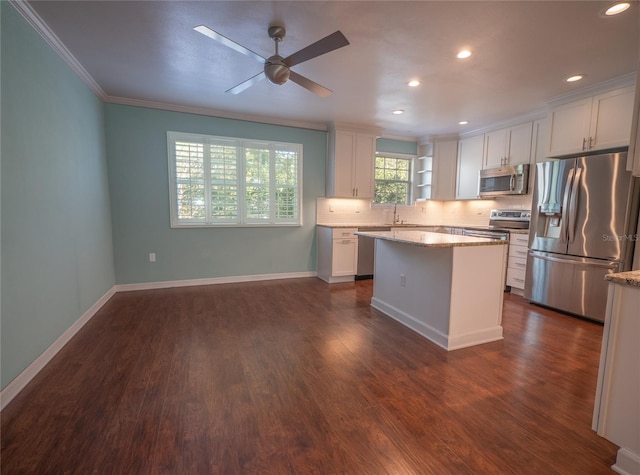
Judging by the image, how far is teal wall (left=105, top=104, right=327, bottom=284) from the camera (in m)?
3.98

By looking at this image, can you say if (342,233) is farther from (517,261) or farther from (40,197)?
(40,197)

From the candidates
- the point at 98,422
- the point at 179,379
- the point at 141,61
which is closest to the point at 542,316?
the point at 179,379

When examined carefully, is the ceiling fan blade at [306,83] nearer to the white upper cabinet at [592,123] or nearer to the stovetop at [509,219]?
the white upper cabinet at [592,123]

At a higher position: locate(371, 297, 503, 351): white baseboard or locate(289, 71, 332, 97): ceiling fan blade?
locate(289, 71, 332, 97): ceiling fan blade

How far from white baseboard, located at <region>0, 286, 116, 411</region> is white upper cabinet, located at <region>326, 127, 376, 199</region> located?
3.69 meters

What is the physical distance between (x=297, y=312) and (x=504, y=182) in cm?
373

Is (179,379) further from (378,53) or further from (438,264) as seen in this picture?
(378,53)

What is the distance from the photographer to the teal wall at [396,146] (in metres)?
5.63

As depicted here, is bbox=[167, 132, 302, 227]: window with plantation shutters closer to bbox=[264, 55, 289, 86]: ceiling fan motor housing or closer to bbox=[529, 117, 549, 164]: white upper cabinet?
bbox=[264, 55, 289, 86]: ceiling fan motor housing

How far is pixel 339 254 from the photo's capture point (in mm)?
4730

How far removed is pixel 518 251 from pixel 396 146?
2.85 m

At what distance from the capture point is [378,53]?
262 centimetres

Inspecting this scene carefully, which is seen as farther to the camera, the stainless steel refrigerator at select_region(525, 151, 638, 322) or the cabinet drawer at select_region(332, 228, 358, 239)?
the cabinet drawer at select_region(332, 228, 358, 239)

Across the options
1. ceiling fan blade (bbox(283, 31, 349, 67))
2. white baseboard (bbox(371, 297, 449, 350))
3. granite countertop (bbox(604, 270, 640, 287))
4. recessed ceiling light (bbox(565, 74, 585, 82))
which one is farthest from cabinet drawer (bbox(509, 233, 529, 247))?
ceiling fan blade (bbox(283, 31, 349, 67))
